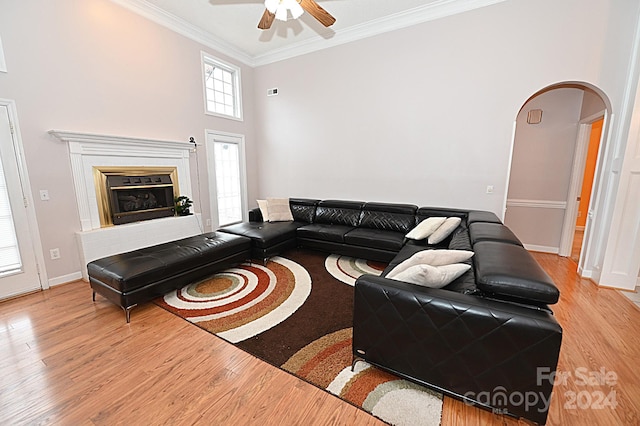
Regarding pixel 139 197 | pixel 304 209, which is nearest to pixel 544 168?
→ pixel 304 209

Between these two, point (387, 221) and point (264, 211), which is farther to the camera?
point (264, 211)

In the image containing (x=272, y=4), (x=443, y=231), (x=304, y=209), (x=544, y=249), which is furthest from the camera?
(x=304, y=209)

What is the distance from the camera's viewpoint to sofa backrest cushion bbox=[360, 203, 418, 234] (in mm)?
3920

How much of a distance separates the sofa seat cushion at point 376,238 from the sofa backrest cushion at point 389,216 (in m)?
0.12

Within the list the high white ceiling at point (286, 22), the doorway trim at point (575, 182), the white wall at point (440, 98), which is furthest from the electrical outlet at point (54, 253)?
the doorway trim at point (575, 182)

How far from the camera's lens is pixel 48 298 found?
287cm

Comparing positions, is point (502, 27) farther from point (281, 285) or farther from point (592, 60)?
point (281, 285)

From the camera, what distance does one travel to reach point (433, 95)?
13.1ft

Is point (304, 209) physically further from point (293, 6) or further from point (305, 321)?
point (293, 6)

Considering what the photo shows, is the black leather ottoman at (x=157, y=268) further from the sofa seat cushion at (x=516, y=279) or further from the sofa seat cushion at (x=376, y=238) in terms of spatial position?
the sofa seat cushion at (x=516, y=279)

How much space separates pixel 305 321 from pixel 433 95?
370cm

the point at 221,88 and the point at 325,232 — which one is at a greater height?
the point at 221,88

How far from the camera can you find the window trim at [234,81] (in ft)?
15.1

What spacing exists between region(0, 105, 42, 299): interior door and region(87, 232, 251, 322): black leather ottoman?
89 cm
